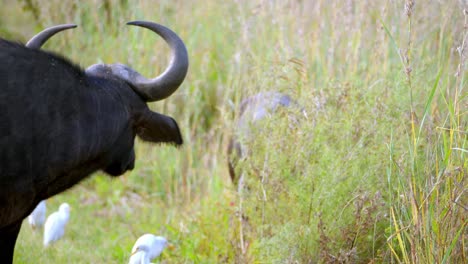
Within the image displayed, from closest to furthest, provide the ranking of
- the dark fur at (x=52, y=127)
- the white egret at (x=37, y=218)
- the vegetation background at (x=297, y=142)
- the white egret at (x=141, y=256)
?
the dark fur at (x=52, y=127)
the vegetation background at (x=297, y=142)
the white egret at (x=141, y=256)
the white egret at (x=37, y=218)

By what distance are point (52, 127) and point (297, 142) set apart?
5.71 ft

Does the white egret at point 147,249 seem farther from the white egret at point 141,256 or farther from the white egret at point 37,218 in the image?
the white egret at point 37,218

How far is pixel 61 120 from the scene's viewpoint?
4.54 m

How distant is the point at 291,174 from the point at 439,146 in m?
1.14

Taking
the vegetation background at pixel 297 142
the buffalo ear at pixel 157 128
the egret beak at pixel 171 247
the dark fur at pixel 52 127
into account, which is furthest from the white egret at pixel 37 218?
the buffalo ear at pixel 157 128

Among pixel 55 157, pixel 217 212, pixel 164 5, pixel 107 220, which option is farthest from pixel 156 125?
pixel 164 5

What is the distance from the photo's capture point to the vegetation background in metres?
4.62

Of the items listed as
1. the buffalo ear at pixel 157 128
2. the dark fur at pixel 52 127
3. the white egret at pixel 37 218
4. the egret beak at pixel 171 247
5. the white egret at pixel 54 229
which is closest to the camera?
the dark fur at pixel 52 127

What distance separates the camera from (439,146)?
4773mm

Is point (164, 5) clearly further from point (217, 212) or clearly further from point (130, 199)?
point (217, 212)

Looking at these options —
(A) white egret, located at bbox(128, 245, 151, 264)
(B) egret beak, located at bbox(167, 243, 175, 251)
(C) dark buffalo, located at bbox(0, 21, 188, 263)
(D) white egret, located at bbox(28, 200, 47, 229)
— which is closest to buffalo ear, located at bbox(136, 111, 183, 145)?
(C) dark buffalo, located at bbox(0, 21, 188, 263)

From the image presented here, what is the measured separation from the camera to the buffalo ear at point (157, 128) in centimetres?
515

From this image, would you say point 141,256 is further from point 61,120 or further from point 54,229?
point 61,120

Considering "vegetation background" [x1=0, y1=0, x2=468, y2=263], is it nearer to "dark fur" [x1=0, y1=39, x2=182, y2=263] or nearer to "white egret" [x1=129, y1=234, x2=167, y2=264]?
"white egret" [x1=129, y1=234, x2=167, y2=264]
